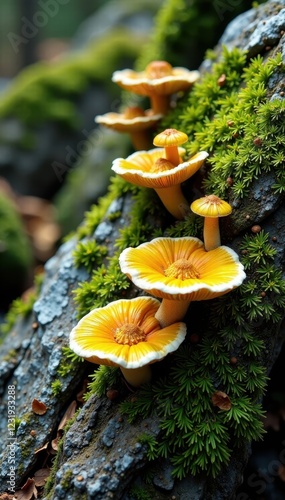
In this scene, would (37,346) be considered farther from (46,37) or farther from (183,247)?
(46,37)

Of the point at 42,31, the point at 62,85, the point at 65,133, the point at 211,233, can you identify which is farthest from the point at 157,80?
the point at 42,31

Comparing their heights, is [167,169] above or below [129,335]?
above

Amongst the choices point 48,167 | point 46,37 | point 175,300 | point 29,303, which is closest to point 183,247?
point 175,300

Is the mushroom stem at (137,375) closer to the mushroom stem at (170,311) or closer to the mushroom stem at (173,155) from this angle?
the mushroom stem at (170,311)

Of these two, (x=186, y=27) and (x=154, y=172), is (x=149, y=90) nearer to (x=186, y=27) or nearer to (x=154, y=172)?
(x=154, y=172)

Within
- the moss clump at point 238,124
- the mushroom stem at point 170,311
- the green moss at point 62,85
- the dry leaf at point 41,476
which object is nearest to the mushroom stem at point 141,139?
the moss clump at point 238,124

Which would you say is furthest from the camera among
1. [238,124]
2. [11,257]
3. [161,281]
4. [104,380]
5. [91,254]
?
[11,257]

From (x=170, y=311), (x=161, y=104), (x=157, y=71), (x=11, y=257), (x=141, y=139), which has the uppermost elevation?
(x=157, y=71)
